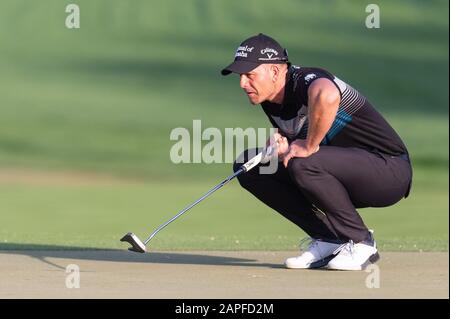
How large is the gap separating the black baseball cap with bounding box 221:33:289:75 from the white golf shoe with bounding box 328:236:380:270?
1.05 meters

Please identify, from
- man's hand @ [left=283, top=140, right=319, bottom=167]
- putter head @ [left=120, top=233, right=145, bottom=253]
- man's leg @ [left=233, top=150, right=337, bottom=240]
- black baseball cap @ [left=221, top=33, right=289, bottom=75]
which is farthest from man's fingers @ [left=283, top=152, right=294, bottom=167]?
putter head @ [left=120, top=233, right=145, bottom=253]

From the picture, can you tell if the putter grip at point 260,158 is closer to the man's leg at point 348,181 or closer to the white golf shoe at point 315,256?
the man's leg at point 348,181

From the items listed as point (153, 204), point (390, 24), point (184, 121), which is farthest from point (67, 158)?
point (390, 24)

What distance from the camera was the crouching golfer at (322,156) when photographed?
6793 mm

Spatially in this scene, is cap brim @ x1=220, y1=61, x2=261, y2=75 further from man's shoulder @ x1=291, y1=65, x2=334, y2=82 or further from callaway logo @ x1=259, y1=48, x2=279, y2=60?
man's shoulder @ x1=291, y1=65, x2=334, y2=82

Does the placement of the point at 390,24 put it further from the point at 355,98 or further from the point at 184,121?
the point at 355,98

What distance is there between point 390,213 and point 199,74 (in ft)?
60.4

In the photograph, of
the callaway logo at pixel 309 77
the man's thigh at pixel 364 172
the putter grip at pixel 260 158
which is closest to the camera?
the callaway logo at pixel 309 77

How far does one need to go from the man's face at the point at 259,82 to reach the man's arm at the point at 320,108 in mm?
258

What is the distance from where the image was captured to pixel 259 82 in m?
6.86

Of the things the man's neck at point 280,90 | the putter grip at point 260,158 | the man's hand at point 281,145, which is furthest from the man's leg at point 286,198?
the man's neck at point 280,90

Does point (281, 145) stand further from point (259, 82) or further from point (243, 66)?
point (243, 66)

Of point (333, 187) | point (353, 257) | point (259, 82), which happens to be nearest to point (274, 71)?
point (259, 82)

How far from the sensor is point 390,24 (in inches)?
1486
